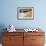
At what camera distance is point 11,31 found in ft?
12.7

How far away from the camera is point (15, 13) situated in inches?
171

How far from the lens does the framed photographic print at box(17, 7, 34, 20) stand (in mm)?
4312

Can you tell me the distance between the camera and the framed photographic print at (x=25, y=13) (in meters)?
4.31

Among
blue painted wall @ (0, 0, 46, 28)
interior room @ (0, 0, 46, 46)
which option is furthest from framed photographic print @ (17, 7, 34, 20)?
blue painted wall @ (0, 0, 46, 28)

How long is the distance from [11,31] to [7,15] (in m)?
0.73

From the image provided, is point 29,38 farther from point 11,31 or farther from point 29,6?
point 29,6

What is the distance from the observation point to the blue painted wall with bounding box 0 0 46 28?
432cm

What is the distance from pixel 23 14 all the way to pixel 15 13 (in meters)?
0.28

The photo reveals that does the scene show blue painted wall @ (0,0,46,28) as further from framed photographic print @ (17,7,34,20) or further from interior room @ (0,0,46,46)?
framed photographic print @ (17,7,34,20)

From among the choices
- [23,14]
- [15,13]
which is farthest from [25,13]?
[15,13]

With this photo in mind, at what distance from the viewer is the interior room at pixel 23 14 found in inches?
170

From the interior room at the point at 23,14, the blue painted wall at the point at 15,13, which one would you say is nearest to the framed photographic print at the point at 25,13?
the interior room at the point at 23,14

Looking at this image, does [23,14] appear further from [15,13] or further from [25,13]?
[15,13]

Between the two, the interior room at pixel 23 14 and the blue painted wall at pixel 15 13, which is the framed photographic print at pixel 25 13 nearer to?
the interior room at pixel 23 14
